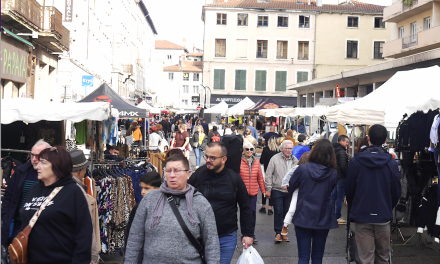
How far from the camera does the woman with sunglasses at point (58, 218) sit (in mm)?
3775

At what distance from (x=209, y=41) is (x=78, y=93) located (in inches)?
965

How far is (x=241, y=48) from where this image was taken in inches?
2057

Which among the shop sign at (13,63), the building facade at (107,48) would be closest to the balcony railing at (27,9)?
the shop sign at (13,63)

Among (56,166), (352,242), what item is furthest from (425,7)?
(56,166)

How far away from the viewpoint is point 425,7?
29.2m

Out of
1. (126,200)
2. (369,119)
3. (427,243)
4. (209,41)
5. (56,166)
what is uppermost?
(209,41)

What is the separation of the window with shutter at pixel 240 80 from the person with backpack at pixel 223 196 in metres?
47.6

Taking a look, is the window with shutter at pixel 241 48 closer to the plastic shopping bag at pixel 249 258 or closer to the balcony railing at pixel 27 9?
the balcony railing at pixel 27 9

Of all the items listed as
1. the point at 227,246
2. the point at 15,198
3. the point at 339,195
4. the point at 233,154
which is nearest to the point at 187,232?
the point at 227,246

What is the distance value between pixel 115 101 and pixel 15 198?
10273mm

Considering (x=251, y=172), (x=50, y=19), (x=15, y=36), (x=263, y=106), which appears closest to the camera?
(x=251, y=172)

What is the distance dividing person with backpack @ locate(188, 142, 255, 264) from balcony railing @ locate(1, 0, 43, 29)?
1249 centimetres

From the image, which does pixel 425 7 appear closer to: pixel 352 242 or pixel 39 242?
pixel 352 242

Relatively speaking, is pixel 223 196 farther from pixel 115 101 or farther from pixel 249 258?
pixel 115 101
